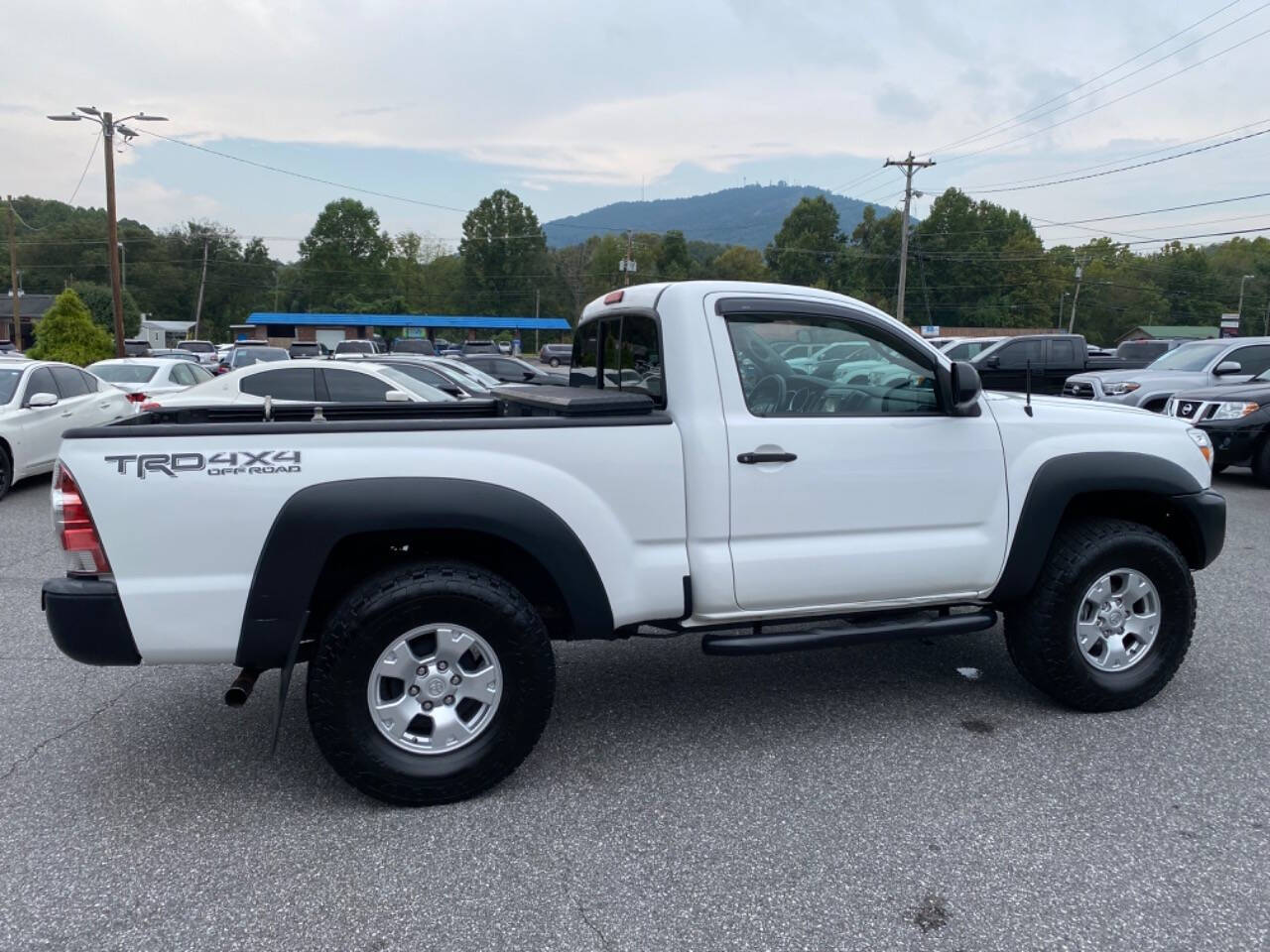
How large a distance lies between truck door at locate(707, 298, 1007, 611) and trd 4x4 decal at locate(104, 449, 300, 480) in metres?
1.71

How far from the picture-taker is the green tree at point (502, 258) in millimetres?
100000

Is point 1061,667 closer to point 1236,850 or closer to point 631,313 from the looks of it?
point 1236,850

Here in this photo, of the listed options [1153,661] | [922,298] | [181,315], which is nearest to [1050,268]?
[922,298]

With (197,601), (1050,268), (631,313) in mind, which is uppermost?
(1050,268)

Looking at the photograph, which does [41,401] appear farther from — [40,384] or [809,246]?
[809,246]

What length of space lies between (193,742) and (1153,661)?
14.7 ft

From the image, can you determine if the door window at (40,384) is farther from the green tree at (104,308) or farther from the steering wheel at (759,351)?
the green tree at (104,308)

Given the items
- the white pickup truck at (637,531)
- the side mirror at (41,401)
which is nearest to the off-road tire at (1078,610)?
the white pickup truck at (637,531)

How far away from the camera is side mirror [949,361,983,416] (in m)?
3.94

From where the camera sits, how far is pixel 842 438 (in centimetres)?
389

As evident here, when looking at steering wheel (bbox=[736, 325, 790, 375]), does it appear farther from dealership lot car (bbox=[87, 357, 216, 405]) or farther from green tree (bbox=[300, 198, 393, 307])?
green tree (bbox=[300, 198, 393, 307])

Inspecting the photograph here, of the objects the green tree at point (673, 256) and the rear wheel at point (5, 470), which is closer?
the rear wheel at point (5, 470)

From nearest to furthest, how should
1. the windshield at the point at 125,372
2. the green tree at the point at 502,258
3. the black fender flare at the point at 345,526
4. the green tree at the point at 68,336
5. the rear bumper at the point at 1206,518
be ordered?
the black fender flare at the point at 345,526
the rear bumper at the point at 1206,518
the windshield at the point at 125,372
the green tree at the point at 68,336
the green tree at the point at 502,258

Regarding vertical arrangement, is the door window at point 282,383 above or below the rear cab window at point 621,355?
below
